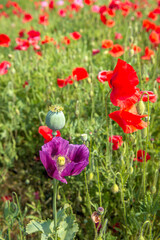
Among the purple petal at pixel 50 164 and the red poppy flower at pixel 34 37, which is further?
the red poppy flower at pixel 34 37

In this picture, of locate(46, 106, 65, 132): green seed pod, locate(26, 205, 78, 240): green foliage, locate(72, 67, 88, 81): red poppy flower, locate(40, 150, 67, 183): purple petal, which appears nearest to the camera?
locate(40, 150, 67, 183): purple petal

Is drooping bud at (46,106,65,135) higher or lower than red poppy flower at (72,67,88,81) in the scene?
lower

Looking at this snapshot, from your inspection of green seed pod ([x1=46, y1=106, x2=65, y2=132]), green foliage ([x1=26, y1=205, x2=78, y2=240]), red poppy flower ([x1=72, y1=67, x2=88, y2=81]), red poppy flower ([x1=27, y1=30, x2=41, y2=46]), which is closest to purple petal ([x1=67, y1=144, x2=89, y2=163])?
green seed pod ([x1=46, y1=106, x2=65, y2=132])

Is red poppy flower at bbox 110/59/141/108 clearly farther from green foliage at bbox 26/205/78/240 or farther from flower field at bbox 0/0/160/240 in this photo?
green foliage at bbox 26/205/78/240

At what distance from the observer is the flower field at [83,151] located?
1.08 meters

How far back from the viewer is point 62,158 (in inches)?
38.1

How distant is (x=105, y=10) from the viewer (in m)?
3.29

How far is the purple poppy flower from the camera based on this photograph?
0.94 metres

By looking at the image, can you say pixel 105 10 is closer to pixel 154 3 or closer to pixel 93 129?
pixel 93 129

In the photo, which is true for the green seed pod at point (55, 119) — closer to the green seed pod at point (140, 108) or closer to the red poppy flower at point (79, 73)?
the green seed pod at point (140, 108)

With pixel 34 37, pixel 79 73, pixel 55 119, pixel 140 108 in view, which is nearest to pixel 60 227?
pixel 55 119

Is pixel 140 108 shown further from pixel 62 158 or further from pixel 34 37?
pixel 34 37

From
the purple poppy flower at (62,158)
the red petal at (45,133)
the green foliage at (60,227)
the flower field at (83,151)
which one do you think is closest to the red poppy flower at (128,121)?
the flower field at (83,151)

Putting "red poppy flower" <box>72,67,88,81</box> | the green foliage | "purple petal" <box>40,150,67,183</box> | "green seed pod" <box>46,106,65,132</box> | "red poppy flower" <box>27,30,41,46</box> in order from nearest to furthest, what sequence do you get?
"purple petal" <box>40,150,67,183</box>, "green seed pod" <box>46,106,65,132</box>, the green foliage, "red poppy flower" <box>72,67,88,81</box>, "red poppy flower" <box>27,30,41,46</box>
